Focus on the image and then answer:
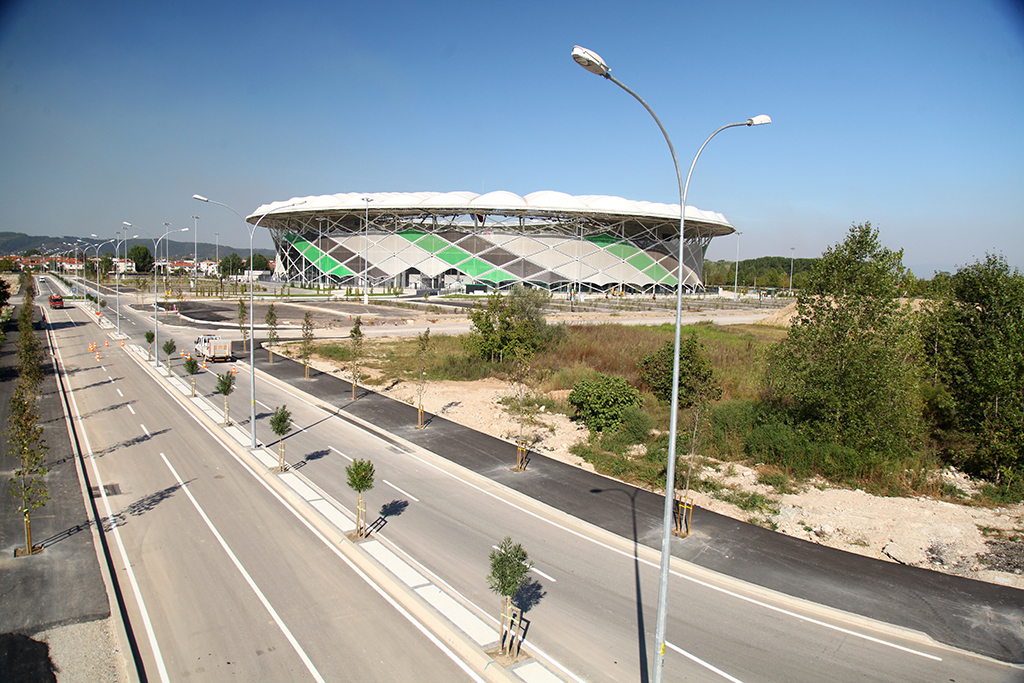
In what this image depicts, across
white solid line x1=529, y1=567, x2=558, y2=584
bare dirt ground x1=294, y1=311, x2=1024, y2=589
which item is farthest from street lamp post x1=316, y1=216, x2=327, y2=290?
white solid line x1=529, y1=567, x2=558, y2=584

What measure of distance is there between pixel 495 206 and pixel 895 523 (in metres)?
80.2

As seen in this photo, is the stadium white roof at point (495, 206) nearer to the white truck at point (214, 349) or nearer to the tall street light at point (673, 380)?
the white truck at point (214, 349)

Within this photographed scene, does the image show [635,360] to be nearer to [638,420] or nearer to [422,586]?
[638,420]

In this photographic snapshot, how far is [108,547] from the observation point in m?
11.0

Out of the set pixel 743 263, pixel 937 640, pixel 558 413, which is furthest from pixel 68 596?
pixel 743 263

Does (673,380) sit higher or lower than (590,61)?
lower

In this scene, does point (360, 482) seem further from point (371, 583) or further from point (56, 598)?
point (56, 598)

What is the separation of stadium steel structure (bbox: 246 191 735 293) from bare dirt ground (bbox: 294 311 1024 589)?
3052 inches

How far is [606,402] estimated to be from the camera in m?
20.3

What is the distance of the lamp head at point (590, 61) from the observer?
605 centimetres

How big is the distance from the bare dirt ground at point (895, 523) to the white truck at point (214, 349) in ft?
74.1

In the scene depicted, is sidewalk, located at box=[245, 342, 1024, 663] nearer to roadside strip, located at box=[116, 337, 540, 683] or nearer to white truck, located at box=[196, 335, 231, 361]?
roadside strip, located at box=[116, 337, 540, 683]

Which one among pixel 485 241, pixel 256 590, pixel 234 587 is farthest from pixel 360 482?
pixel 485 241

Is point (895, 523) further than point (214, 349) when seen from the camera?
No
